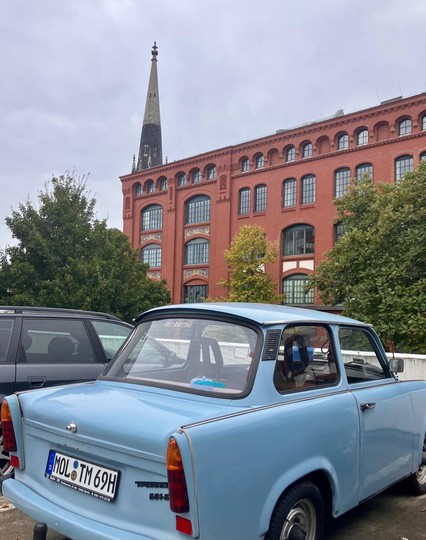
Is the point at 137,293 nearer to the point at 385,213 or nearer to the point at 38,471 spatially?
the point at 385,213

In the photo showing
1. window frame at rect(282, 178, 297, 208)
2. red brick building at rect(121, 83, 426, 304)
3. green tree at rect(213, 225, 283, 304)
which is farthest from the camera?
window frame at rect(282, 178, 297, 208)

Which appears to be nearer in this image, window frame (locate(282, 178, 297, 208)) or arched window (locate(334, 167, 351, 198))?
arched window (locate(334, 167, 351, 198))

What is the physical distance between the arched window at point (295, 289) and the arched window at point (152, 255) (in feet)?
50.7

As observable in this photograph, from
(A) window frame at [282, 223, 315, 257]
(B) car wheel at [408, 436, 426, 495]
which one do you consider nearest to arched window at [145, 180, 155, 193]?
(A) window frame at [282, 223, 315, 257]

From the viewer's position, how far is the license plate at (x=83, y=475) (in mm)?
2869

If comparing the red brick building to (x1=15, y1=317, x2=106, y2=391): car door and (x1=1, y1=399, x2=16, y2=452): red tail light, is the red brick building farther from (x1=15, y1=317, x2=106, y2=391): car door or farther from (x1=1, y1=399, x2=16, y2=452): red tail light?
(x1=1, y1=399, x2=16, y2=452): red tail light

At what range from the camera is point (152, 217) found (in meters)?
54.8

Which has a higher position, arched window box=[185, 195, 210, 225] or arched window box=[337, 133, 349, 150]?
arched window box=[337, 133, 349, 150]

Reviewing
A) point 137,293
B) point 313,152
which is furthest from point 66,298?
point 313,152

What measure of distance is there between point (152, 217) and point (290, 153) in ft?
57.7

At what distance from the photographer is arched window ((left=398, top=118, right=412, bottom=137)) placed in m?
36.9

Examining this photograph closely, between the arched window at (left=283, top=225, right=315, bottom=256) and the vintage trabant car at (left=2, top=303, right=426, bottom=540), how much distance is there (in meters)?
37.4

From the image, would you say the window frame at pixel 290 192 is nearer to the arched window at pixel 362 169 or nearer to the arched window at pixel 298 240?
the arched window at pixel 298 240

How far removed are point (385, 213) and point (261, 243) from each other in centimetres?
2312
